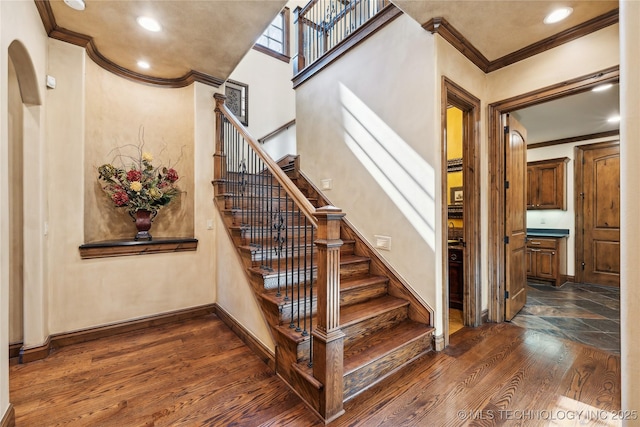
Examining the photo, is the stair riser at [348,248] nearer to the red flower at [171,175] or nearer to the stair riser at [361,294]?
the stair riser at [361,294]

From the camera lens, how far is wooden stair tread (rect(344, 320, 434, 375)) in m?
1.99

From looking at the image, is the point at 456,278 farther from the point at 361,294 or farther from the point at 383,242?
the point at 361,294

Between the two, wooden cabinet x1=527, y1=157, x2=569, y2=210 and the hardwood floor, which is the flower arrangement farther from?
wooden cabinet x1=527, y1=157, x2=569, y2=210

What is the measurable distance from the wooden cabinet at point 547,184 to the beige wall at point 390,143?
3976 mm

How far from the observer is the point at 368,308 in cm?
248

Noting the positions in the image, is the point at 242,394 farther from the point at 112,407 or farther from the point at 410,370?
the point at 410,370

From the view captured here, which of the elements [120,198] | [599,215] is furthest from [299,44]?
[599,215]

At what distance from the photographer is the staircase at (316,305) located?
6.08 feet

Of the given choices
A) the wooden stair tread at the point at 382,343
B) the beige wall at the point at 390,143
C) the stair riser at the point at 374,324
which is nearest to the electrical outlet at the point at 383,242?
the beige wall at the point at 390,143

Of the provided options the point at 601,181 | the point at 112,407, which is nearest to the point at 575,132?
the point at 601,181

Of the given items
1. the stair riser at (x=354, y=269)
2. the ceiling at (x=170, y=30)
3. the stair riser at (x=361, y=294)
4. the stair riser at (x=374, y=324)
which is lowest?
the stair riser at (x=374, y=324)

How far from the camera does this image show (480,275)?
297 centimetres

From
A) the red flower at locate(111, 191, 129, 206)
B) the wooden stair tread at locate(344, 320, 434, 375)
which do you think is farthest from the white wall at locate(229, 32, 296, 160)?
the wooden stair tread at locate(344, 320, 434, 375)

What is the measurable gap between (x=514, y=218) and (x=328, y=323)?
2.63 m
